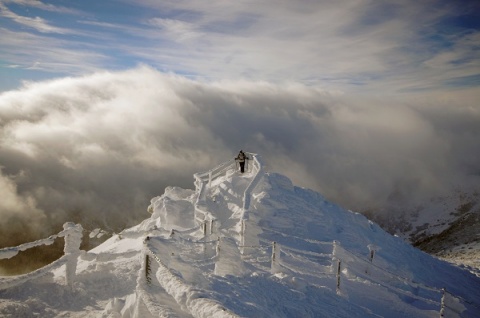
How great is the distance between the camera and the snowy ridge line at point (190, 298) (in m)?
6.48

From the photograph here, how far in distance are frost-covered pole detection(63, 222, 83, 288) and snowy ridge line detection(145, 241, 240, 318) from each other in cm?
700

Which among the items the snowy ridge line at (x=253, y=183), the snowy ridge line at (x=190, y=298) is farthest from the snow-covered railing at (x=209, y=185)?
the snowy ridge line at (x=190, y=298)

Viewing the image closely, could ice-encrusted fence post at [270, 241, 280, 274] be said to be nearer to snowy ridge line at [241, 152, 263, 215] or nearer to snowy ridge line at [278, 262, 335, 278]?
snowy ridge line at [278, 262, 335, 278]

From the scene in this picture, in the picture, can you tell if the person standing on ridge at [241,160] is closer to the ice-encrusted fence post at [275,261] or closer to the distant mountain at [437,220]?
the ice-encrusted fence post at [275,261]

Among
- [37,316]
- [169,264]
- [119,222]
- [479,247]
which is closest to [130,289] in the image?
[37,316]

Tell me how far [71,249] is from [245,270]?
25.6ft

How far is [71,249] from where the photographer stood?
1466cm

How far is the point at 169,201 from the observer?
78.9ft

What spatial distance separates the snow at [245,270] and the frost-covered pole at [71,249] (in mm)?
46

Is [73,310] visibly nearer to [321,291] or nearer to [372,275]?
[321,291]

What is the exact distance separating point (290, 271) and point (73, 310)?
8670 millimetres

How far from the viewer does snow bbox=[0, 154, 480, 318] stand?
9531mm

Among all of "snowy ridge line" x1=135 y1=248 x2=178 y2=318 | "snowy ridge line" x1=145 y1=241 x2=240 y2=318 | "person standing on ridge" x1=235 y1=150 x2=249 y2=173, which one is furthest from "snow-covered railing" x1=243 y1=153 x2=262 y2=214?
"snowy ridge line" x1=145 y1=241 x2=240 y2=318

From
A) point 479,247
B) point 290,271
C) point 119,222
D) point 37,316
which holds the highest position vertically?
point 290,271
